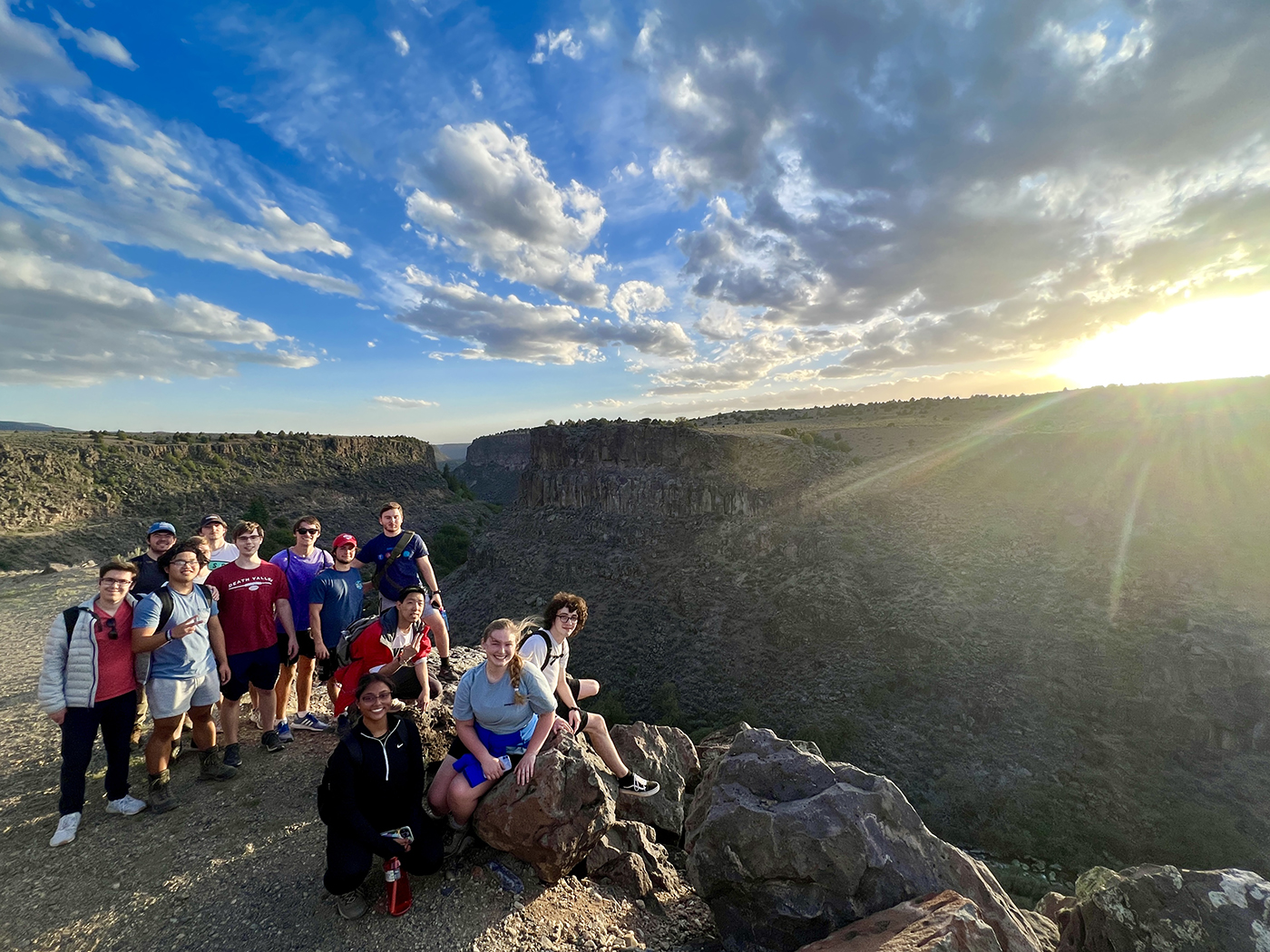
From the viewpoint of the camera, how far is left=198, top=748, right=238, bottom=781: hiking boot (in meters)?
5.59

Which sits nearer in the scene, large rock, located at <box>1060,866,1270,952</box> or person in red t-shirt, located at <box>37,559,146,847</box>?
large rock, located at <box>1060,866,1270,952</box>

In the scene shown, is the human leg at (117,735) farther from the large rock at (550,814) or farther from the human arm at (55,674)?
the large rock at (550,814)

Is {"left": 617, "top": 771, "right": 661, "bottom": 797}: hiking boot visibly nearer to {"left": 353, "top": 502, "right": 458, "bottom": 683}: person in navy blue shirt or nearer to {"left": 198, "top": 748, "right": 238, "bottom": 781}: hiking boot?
{"left": 353, "top": 502, "right": 458, "bottom": 683}: person in navy blue shirt

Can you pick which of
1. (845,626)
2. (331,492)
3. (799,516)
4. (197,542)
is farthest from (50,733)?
(331,492)

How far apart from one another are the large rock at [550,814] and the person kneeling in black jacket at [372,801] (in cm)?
52

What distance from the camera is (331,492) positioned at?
56.3 metres

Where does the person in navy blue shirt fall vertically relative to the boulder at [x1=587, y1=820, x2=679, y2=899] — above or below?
above

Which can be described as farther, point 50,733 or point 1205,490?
point 1205,490

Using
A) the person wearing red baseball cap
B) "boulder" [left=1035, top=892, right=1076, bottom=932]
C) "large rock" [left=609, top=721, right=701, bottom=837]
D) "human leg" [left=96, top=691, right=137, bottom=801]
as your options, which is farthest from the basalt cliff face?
"human leg" [left=96, top=691, right=137, bottom=801]

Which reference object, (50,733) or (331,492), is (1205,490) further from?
(331,492)

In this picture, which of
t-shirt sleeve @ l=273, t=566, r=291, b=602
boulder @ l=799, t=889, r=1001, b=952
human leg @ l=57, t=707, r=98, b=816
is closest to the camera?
boulder @ l=799, t=889, r=1001, b=952

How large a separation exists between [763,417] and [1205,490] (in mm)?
42151

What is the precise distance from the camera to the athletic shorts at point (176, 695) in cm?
496

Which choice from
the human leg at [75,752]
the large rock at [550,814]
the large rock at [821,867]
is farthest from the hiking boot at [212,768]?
the large rock at [821,867]
